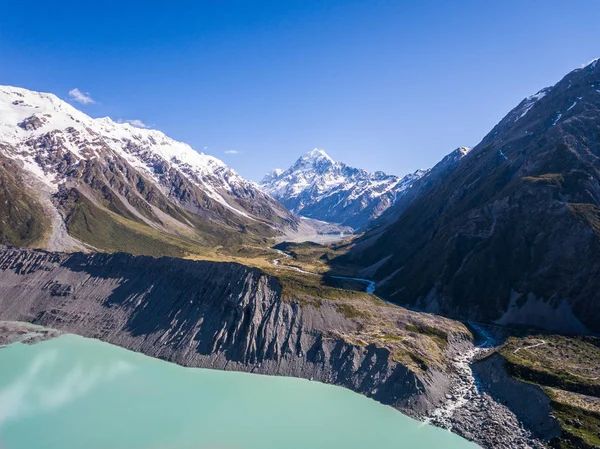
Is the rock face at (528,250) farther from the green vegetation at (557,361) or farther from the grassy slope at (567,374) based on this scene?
the grassy slope at (567,374)

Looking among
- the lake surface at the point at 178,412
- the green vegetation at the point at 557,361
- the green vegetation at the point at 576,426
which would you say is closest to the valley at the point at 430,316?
the green vegetation at the point at 576,426

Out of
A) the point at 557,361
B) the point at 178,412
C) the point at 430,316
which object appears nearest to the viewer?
the point at 178,412

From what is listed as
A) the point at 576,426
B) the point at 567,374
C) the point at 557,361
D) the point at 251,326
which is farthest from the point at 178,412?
the point at 557,361

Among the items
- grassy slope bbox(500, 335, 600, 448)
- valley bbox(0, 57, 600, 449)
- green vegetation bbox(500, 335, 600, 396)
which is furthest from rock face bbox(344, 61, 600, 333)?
grassy slope bbox(500, 335, 600, 448)

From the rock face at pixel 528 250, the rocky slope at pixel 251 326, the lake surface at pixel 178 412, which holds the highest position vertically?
the rock face at pixel 528 250

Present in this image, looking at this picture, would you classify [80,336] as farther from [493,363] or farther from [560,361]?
[560,361]

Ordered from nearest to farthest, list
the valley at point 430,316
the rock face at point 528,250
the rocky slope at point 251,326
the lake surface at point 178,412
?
the lake surface at point 178,412 < the valley at point 430,316 < the rocky slope at point 251,326 < the rock face at point 528,250

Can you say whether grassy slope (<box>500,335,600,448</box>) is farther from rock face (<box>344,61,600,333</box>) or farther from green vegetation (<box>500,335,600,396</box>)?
rock face (<box>344,61,600,333</box>)

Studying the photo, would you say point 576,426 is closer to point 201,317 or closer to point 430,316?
point 430,316
